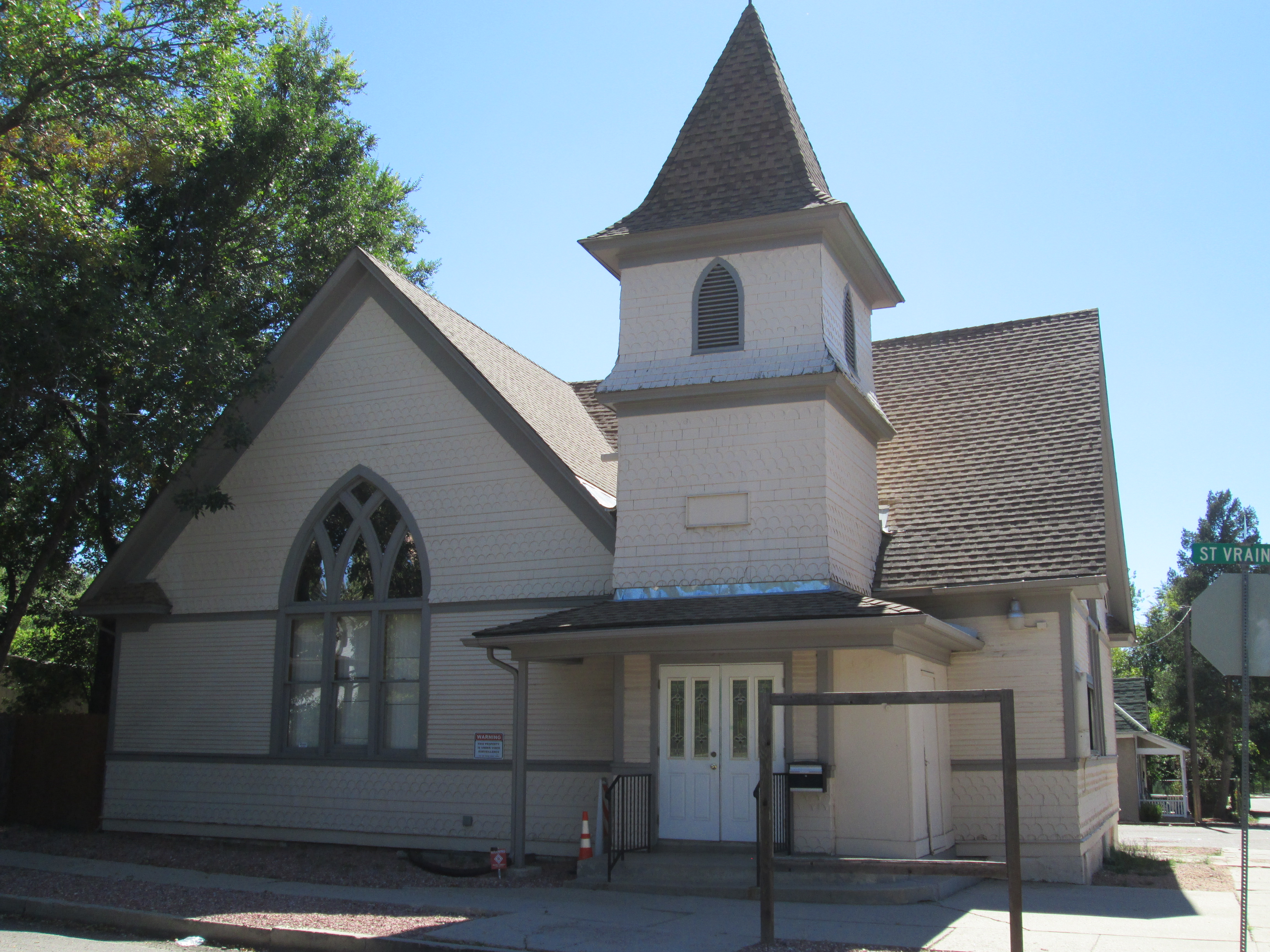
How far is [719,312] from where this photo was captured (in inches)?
587

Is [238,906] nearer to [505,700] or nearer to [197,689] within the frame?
[505,700]

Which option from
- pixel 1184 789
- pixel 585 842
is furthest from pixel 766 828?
pixel 1184 789

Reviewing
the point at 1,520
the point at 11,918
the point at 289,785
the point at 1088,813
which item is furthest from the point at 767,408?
the point at 1,520

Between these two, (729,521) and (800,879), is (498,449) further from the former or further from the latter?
(800,879)

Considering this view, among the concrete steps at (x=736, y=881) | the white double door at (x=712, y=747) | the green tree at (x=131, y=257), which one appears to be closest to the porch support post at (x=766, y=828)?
the concrete steps at (x=736, y=881)

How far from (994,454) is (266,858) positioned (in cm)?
1184

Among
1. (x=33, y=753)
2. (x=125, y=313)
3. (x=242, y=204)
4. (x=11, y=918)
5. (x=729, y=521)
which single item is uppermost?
(x=242, y=204)

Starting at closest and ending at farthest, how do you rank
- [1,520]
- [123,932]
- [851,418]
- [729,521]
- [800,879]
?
[123,932] → [800,879] → [729,521] → [851,418] → [1,520]

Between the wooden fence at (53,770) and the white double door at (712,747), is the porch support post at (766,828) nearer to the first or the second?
the white double door at (712,747)

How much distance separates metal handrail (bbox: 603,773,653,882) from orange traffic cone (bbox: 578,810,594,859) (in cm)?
21

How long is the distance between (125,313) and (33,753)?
771 cm

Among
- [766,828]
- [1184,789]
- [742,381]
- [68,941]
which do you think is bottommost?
[1184,789]

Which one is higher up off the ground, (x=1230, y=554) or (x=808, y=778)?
(x=1230, y=554)

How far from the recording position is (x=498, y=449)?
16016mm
